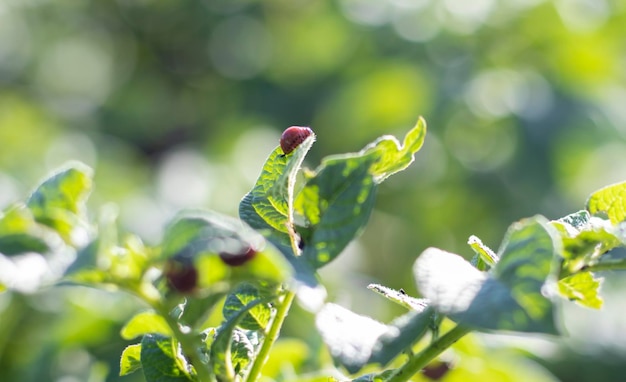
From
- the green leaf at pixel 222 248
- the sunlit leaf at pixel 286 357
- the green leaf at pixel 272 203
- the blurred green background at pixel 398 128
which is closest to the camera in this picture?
the green leaf at pixel 222 248

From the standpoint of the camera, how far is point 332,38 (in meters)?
3.93

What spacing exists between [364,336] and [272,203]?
0.32 ft

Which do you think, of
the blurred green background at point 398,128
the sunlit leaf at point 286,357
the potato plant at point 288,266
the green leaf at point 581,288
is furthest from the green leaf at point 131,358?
the blurred green background at point 398,128

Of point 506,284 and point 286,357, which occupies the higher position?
point 506,284

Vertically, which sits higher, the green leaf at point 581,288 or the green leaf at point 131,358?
the green leaf at point 581,288

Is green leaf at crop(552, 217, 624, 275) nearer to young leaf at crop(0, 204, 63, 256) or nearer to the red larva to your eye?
the red larva

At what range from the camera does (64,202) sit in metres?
0.53

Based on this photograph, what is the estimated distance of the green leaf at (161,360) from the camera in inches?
23.2

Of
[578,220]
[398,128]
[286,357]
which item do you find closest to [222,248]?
[578,220]

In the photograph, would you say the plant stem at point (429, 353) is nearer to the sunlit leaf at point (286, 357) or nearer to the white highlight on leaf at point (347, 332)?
the white highlight on leaf at point (347, 332)

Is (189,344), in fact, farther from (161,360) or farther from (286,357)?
(286,357)

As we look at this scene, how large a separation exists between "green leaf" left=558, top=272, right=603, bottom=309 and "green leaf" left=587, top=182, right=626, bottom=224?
4 cm

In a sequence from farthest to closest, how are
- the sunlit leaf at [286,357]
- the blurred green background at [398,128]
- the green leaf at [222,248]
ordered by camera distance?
1. the blurred green background at [398,128]
2. the sunlit leaf at [286,357]
3. the green leaf at [222,248]

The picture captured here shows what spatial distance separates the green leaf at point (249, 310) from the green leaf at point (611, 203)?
0.21 m
